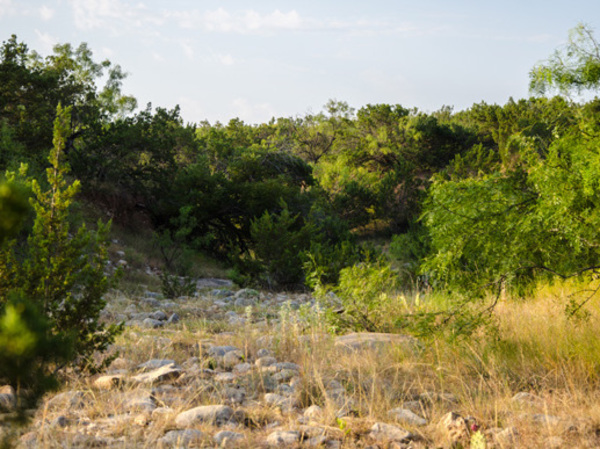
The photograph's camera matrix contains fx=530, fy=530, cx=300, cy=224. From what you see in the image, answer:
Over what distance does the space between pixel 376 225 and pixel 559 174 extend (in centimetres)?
1901

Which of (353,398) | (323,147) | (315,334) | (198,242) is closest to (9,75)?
Answer: (198,242)

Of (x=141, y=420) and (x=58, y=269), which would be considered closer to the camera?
(x=141, y=420)

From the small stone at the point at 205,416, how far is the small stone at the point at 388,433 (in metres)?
0.83

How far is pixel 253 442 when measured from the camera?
8.98 ft

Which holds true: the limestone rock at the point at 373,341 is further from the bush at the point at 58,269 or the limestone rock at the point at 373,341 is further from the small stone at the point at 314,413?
the bush at the point at 58,269

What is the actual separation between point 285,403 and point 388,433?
0.74 meters

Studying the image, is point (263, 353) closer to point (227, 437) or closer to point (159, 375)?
point (159, 375)

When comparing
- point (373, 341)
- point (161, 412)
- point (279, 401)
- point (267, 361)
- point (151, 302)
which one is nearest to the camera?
point (161, 412)

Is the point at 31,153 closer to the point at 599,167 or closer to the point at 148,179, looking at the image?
the point at 148,179

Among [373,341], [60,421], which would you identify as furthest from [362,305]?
[60,421]

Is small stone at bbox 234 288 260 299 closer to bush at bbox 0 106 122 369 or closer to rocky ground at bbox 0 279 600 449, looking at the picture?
rocky ground at bbox 0 279 600 449

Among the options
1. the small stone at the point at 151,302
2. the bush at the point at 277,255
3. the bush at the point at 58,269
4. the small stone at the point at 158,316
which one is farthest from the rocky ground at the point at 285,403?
the bush at the point at 277,255

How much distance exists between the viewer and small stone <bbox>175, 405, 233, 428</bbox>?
2914 millimetres

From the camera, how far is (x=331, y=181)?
77.4ft
